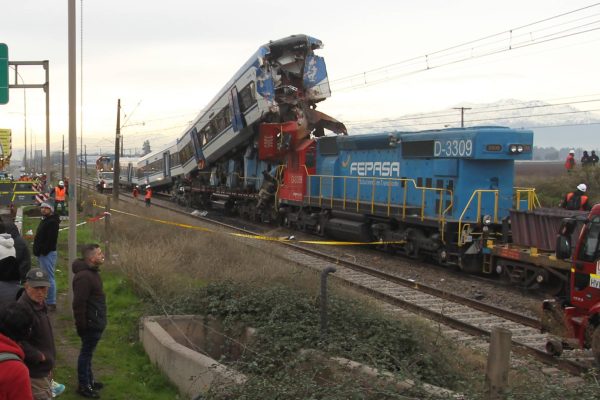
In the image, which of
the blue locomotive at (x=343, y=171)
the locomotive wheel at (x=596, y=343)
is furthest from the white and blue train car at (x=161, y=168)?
the locomotive wheel at (x=596, y=343)

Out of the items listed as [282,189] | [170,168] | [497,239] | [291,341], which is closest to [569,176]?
[282,189]

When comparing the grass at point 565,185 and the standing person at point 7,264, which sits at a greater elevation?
the grass at point 565,185

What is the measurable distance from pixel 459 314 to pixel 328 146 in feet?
38.2

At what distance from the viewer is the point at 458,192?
16.0 m

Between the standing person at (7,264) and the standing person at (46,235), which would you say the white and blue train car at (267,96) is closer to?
the standing person at (46,235)

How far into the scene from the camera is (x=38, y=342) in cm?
481

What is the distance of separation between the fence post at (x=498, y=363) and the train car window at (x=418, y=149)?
12845 millimetres

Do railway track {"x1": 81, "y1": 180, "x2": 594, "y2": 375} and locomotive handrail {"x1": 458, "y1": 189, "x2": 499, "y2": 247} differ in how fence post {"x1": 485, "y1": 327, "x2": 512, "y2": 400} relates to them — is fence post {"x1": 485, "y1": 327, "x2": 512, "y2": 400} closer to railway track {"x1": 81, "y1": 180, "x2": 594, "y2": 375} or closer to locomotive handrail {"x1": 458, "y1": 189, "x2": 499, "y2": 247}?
railway track {"x1": 81, "y1": 180, "x2": 594, "y2": 375}

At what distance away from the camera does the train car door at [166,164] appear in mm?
39609

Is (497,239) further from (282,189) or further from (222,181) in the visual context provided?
(222,181)

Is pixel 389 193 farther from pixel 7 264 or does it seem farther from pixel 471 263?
pixel 7 264

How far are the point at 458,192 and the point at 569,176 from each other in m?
16.4

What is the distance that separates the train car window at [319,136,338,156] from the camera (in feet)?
71.1

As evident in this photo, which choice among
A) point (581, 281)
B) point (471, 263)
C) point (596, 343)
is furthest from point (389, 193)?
point (596, 343)
